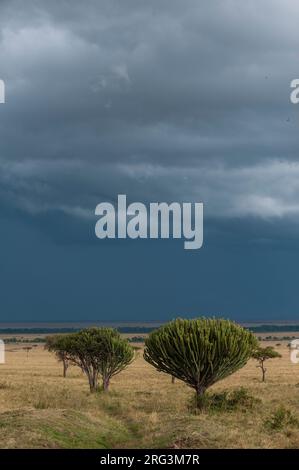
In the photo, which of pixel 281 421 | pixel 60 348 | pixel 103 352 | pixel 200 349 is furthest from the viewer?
pixel 60 348

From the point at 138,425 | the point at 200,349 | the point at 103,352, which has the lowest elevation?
the point at 138,425

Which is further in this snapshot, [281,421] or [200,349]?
[200,349]

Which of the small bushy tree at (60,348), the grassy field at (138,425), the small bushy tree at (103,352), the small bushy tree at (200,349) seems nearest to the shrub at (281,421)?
the grassy field at (138,425)

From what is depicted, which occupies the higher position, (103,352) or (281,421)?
(103,352)

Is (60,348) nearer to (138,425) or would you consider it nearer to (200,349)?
(200,349)

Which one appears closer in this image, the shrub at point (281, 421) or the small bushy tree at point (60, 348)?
the shrub at point (281, 421)

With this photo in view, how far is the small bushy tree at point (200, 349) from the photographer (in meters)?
32.2

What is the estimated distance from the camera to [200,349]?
3219 cm

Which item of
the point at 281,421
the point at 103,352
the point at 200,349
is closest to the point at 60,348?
the point at 103,352

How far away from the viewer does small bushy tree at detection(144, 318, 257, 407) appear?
3219 cm

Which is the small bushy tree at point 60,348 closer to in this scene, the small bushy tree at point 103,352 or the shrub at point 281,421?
the small bushy tree at point 103,352
